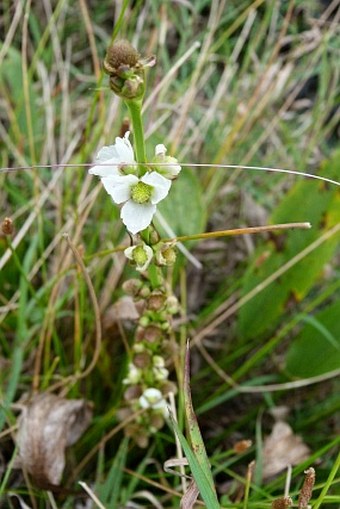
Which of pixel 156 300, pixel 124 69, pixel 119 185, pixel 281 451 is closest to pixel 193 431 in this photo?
pixel 156 300

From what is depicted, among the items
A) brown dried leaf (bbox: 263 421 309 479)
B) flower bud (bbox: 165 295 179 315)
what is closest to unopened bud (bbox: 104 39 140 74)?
flower bud (bbox: 165 295 179 315)

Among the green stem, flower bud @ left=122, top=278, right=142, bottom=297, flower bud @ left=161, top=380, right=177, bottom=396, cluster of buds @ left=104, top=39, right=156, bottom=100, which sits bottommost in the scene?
flower bud @ left=161, top=380, right=177, bottom=396

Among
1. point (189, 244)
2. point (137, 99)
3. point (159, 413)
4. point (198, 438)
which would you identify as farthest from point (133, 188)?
point (189, 244)

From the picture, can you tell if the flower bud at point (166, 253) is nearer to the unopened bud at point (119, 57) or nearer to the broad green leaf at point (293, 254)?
the unopened bud at point (119, 57)

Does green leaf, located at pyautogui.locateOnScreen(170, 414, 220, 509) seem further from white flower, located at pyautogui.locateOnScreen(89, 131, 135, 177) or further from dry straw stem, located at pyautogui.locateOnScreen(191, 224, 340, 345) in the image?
dry straw stem, located at pyautogui.locateOnScreen(191, 224, 340, 345)

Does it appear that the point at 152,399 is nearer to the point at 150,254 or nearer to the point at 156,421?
the point at 156,421

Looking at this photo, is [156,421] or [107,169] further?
[156,421]

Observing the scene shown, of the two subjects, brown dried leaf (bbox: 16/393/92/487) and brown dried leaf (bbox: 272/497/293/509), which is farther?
brown dried leaf (bbox: 16/393/92/487)

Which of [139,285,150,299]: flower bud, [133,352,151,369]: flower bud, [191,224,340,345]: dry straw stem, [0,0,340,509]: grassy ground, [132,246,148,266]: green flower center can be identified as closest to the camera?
[132,246,148,266]: green flower center
